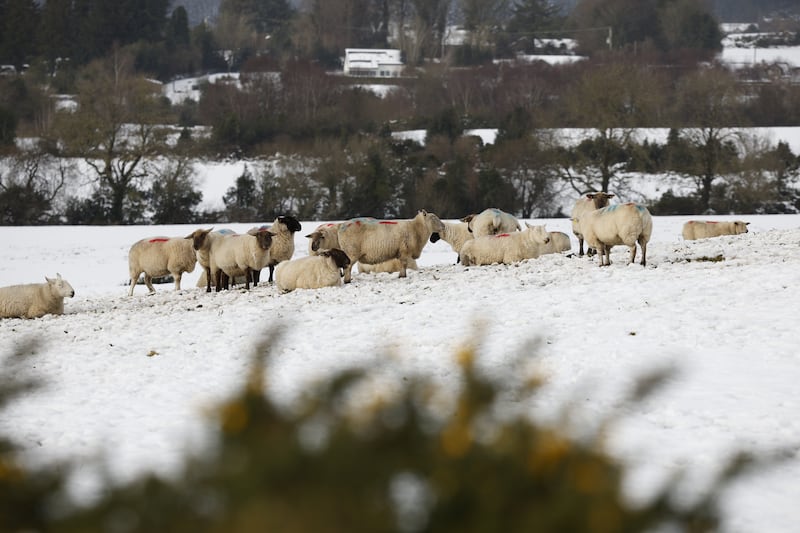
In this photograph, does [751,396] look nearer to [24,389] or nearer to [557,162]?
[24,389]

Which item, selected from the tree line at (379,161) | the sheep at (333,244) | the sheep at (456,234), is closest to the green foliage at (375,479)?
the sheep at (333,244)

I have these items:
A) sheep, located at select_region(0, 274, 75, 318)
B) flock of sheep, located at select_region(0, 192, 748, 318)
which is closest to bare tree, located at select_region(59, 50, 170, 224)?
flock of sheep, located at select_region(0, 192, 748, 318)

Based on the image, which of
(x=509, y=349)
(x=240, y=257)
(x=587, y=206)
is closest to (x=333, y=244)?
(x=240, y=257)

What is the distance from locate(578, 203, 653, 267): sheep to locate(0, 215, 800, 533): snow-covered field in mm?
508

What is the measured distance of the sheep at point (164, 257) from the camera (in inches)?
799

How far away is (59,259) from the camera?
114ft

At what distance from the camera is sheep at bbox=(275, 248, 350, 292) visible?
57.5ft

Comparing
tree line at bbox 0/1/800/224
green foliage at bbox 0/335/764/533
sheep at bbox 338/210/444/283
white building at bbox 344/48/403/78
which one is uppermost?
white building at bbox 344/48/403/78

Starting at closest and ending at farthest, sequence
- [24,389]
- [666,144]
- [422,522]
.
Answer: [422,522], [24,389], [666,144]

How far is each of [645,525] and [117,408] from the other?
27.2 ft

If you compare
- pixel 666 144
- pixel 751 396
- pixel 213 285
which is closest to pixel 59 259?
pixel 213 285

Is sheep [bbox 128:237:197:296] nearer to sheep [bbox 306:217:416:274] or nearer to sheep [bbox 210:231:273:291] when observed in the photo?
sheep [bbox 210:231:273:291]

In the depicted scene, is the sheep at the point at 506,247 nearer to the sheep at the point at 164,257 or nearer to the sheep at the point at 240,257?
the sheep at the point at 240,257

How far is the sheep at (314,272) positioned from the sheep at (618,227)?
450 centimetres
